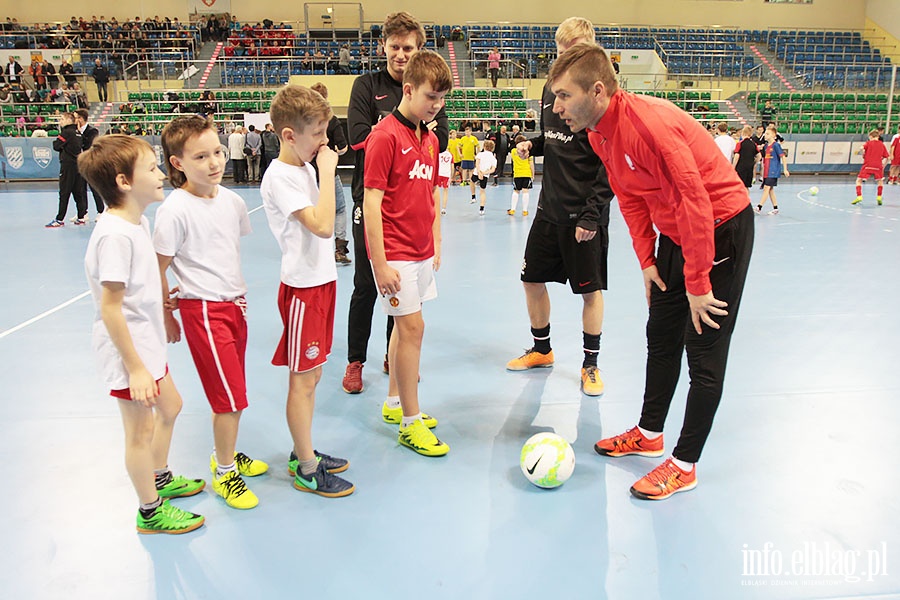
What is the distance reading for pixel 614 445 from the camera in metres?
3.05

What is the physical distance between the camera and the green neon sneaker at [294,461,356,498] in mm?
2701

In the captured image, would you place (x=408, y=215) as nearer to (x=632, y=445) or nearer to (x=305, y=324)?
(x=305, y=324)

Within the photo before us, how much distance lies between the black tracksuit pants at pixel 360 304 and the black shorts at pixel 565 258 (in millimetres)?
996

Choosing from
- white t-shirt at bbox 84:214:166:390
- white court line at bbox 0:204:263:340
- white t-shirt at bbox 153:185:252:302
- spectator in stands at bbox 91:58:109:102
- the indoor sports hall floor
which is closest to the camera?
white t-shirt at bbox 84:214:166:390

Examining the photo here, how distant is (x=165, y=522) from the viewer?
245 centimetres

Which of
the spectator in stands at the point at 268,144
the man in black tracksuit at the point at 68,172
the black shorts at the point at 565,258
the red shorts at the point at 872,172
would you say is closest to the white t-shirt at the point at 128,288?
the black shorts at the point at 565,258

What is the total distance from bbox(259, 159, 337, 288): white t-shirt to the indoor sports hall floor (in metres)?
0.96

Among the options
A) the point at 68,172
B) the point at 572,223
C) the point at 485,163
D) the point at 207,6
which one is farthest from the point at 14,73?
the point at 572,223

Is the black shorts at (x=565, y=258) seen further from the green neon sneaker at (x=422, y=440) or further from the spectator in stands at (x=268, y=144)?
the spectator in stands at (x=268, y=144)

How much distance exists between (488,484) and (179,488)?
4.42 ft

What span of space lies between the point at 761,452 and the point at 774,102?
2337 cm

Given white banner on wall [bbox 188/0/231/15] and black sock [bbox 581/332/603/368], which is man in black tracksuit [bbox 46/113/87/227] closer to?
black sock [bbox 581/332/603/368]

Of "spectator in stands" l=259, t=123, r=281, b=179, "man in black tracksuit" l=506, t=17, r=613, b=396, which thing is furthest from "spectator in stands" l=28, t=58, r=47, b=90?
"man in black tracksuit" l=506, t=17, r=613, b=396

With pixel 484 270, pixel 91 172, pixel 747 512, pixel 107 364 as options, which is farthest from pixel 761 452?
pixel 484 270
